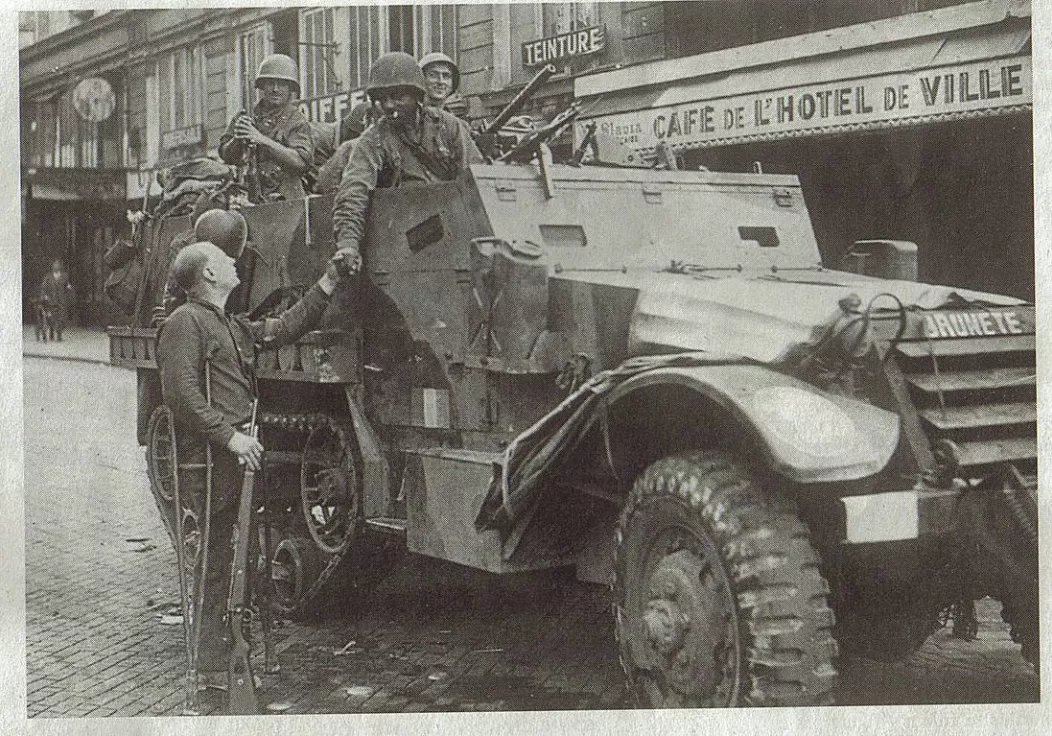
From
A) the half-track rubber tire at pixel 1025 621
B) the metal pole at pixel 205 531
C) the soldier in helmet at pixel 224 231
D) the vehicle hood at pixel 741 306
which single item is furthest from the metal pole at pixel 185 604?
the half-track rubber tire at pixel 1025 621

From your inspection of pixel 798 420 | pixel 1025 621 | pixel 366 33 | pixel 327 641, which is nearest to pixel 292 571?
pixel 327 641

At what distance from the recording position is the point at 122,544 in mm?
5488

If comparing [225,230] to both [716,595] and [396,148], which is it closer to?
[396,148]

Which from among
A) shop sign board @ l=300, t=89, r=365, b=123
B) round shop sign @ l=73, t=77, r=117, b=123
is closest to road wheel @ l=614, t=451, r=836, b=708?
round shop sign @ l=73, t=77, r=117, b=123

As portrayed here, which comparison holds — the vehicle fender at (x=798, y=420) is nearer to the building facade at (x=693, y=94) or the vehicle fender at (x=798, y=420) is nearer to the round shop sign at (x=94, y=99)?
the building facade at (x=693, y=94)

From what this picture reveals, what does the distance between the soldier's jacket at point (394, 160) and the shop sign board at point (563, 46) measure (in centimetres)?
210

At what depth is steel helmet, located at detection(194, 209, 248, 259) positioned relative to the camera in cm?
493

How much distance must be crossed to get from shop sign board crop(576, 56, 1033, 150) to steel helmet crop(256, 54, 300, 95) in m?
1.34

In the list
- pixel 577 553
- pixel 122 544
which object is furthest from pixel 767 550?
pixel 122 544

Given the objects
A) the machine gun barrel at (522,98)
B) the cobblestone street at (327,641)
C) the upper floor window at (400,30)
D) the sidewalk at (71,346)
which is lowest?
the cobblestone street at (327,641)

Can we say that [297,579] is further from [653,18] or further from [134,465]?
[653,18]

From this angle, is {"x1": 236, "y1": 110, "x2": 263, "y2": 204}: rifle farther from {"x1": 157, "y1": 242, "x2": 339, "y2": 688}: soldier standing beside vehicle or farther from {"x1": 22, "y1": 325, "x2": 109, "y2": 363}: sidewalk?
{"x1": 157, "y1": 242, "x2": 339, "y2": 688}: soldier standing beside vehicle

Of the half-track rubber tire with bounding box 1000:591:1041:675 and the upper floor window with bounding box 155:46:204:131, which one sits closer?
the half-track rubber tire with bounding box 1000:591:1041:675

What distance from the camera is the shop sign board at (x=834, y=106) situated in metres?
4.90
